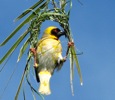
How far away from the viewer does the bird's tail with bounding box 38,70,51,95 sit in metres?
1.39

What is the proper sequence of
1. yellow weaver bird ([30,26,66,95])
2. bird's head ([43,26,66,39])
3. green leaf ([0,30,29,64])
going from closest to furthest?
green leaf ([0,30,29,64])
yellow weaver bird ([30,26,66,95])
bird's head ([43,26,66,39])

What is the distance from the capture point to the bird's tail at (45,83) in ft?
4.56

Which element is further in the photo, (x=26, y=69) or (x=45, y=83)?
(x=45, y=83)

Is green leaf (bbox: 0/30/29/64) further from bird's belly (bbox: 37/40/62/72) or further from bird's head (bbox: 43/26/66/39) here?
bird's head (bbox: 43/26/66/39)

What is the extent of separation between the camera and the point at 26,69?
127 centimetres

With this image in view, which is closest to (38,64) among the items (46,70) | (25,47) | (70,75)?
(46,70)

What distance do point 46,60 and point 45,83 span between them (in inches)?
5.9

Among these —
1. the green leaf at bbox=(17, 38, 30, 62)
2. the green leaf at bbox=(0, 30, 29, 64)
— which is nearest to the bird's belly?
the green leaf at bbox=(17, 38, 30, 62)

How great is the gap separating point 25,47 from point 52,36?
52 centimetres

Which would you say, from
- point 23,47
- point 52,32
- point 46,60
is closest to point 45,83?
point 46,60

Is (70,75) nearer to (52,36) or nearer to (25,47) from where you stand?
(25,47)

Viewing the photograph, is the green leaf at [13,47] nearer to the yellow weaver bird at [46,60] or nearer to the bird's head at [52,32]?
the yellow weaver bird at [46,60]

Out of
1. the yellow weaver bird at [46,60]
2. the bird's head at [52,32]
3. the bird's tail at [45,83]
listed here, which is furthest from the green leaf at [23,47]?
the bird's head at [52,32]

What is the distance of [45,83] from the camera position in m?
1.44
